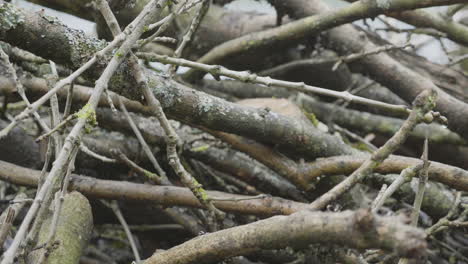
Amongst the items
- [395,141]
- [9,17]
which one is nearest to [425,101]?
[395,141]

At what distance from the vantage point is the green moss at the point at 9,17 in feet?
3.00

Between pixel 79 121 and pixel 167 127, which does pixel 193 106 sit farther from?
pixel 79 121

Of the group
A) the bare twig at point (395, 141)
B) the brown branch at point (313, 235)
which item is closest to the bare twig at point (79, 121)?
the brown branch at point (313, 235)

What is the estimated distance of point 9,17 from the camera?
922mm

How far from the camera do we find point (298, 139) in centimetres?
129

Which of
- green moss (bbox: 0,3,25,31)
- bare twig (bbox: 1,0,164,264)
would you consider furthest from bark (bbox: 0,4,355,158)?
bare twig (bbox: 1,0,164,264)

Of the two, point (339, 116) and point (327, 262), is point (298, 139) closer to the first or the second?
point (327, 262)

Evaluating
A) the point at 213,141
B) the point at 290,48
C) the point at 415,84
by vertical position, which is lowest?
the point at 213,141

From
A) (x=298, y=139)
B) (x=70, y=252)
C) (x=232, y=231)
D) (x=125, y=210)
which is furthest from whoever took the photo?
(x=125, y=210)

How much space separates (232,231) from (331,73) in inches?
60.0

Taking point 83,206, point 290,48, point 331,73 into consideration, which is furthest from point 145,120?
point 331,73

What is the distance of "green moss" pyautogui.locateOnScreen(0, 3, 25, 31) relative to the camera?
92 cm

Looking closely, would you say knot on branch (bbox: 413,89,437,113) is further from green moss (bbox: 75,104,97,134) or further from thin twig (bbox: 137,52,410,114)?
green moss (bbox: 75,104,97,134)

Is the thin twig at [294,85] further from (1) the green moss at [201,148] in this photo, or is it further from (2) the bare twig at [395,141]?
(1) the green moss at [201,148]
